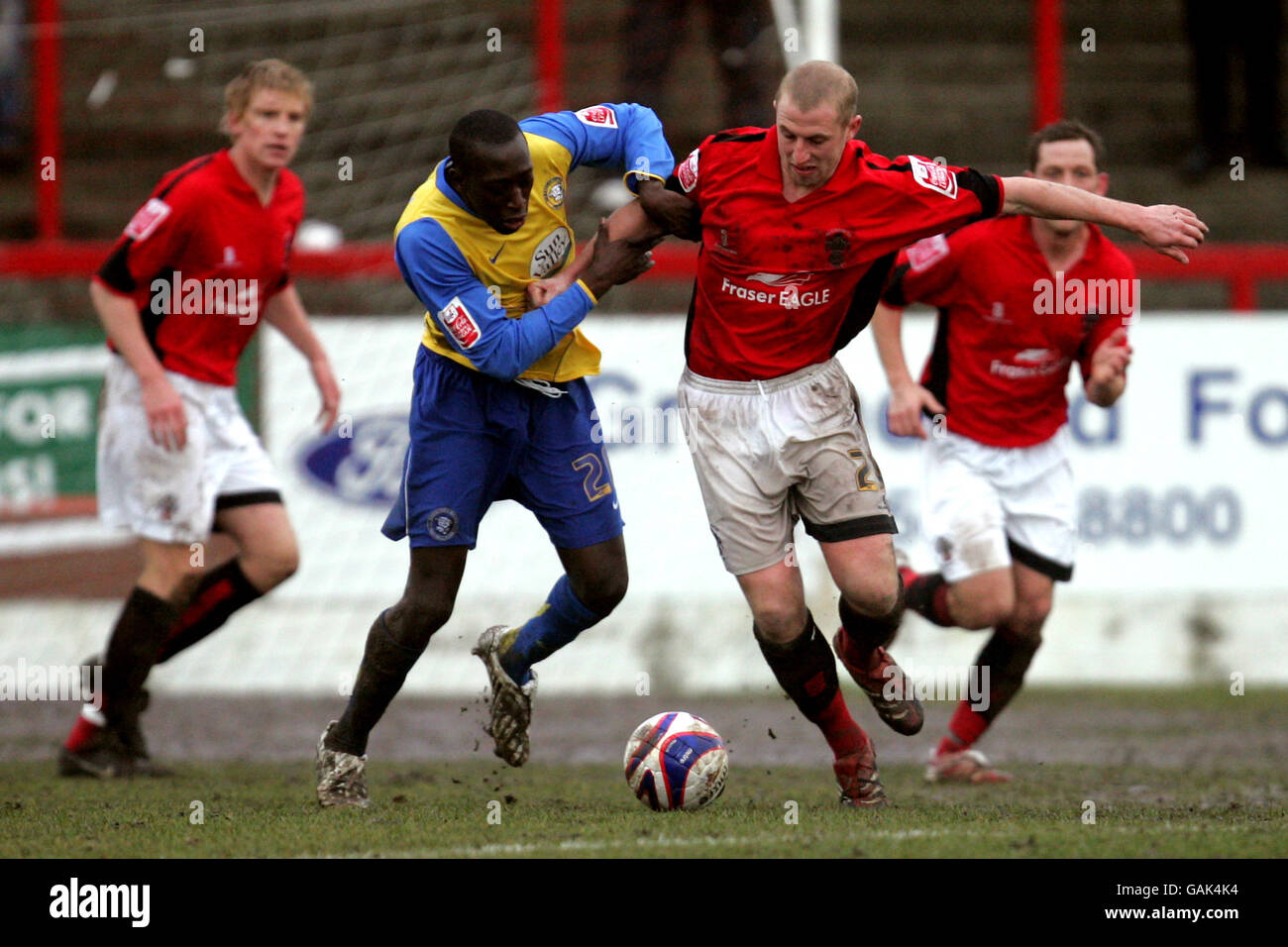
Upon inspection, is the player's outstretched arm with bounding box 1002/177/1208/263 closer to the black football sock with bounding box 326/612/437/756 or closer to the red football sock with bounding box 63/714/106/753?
the black football sock with bounding box 326/612/437/756

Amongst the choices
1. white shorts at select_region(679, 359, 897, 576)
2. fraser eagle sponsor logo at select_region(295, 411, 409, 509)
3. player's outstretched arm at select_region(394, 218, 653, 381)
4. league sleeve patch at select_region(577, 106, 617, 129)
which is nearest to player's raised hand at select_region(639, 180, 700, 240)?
player's outstretched arm at select_region(394, 218, 653, 381)

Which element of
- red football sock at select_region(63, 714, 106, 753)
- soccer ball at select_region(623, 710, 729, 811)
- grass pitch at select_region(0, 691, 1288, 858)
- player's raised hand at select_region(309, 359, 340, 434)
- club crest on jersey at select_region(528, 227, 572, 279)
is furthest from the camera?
player's raised hand at select_region(309, 359, 340, 434)

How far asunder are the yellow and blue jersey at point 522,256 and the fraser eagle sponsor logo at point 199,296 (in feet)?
4.57

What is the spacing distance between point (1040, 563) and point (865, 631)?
139 cm

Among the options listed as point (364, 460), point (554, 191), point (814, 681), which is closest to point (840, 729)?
point (814, 681)

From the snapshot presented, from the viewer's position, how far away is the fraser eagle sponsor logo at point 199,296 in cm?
638

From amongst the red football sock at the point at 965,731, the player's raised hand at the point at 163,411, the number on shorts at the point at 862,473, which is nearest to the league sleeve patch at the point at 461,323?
the number on shorts at the point at 862,473

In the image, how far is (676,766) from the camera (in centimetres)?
524

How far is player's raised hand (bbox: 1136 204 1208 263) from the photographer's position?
191 inches

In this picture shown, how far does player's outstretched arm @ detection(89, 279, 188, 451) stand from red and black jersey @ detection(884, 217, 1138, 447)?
2665 mm

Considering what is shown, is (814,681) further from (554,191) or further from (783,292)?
(554,191)

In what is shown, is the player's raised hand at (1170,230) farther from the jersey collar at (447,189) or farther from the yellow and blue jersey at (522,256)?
the jersey collar at (447,189)
